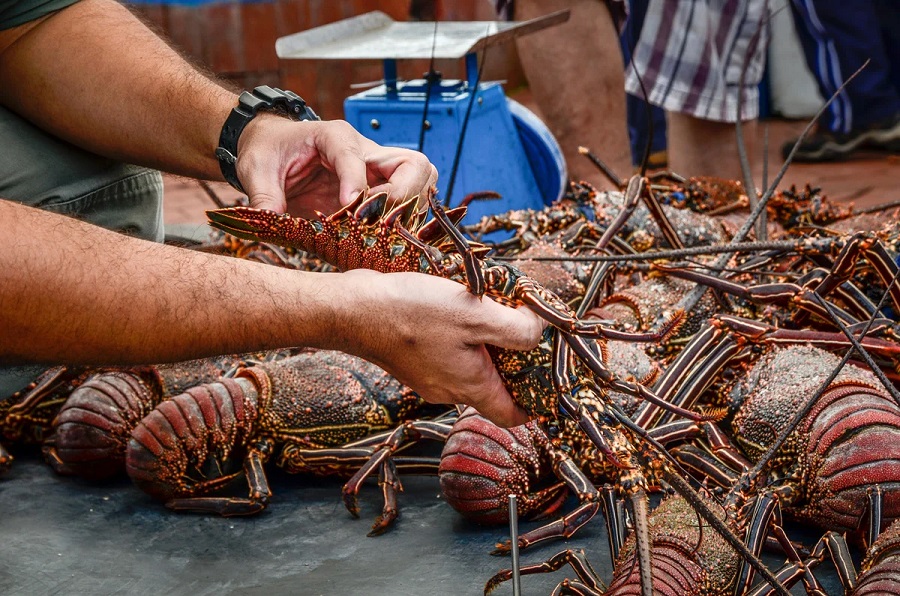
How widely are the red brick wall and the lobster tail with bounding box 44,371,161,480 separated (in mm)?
4023

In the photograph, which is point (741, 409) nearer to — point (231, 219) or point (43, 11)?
point (231, 219)

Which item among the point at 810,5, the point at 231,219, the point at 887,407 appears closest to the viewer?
the point at 231,219

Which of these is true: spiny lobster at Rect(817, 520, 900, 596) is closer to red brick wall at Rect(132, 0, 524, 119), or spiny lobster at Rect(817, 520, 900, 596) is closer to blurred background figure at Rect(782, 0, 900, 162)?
blurred background figure at Rect(782, 0, 900, 162)

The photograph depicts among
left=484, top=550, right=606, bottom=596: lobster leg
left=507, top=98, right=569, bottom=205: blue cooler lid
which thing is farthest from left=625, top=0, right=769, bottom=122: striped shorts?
left=484, top=550, right=606, bottom=596: lobster leg

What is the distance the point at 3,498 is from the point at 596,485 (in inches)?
57.8

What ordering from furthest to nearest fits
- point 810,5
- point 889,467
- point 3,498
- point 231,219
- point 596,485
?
point 810,5
point 3,498
point 596,485
point 889,467
point 231,219

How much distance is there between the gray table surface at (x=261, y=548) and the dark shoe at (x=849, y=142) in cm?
472

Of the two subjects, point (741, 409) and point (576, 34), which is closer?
point (741, 409)

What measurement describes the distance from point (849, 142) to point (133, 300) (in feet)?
19.0

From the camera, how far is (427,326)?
143 centimetres

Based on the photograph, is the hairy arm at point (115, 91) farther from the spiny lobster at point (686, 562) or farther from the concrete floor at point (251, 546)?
the spiny lobster at point (686, 562)

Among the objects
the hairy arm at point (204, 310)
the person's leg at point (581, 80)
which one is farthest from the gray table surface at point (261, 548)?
the person's leg at point (581, 80)

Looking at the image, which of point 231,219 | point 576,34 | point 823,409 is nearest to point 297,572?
point 231,219

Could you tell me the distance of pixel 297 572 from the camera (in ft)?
6.44
